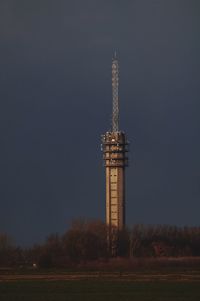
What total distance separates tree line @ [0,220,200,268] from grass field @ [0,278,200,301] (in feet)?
173

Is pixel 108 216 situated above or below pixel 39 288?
above

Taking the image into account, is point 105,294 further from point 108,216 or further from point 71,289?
point 108,216

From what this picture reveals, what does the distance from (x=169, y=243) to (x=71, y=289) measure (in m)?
73.7

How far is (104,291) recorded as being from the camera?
45.1 metres

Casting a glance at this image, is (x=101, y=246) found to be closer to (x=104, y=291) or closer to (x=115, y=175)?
(x=115, y=175)

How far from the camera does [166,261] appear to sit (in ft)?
325

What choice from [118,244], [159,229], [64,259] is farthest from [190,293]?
[159,229]

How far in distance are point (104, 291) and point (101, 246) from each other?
71.0 m

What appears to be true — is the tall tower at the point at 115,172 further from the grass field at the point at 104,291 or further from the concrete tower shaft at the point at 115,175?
the grass field at the point at 104,291

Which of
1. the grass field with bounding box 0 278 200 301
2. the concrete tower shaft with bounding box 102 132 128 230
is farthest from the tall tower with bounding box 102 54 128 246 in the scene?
the grass field with bounding box 0 278 200 301

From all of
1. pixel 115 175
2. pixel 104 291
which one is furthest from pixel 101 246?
pixel 104 291

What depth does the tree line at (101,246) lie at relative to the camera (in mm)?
111000

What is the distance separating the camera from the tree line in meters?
111

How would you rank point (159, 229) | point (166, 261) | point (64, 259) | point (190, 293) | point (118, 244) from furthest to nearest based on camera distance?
point (159, 229) → point (118, 244) → point (64, 259) → point (166, 261) → point (190, 293)
